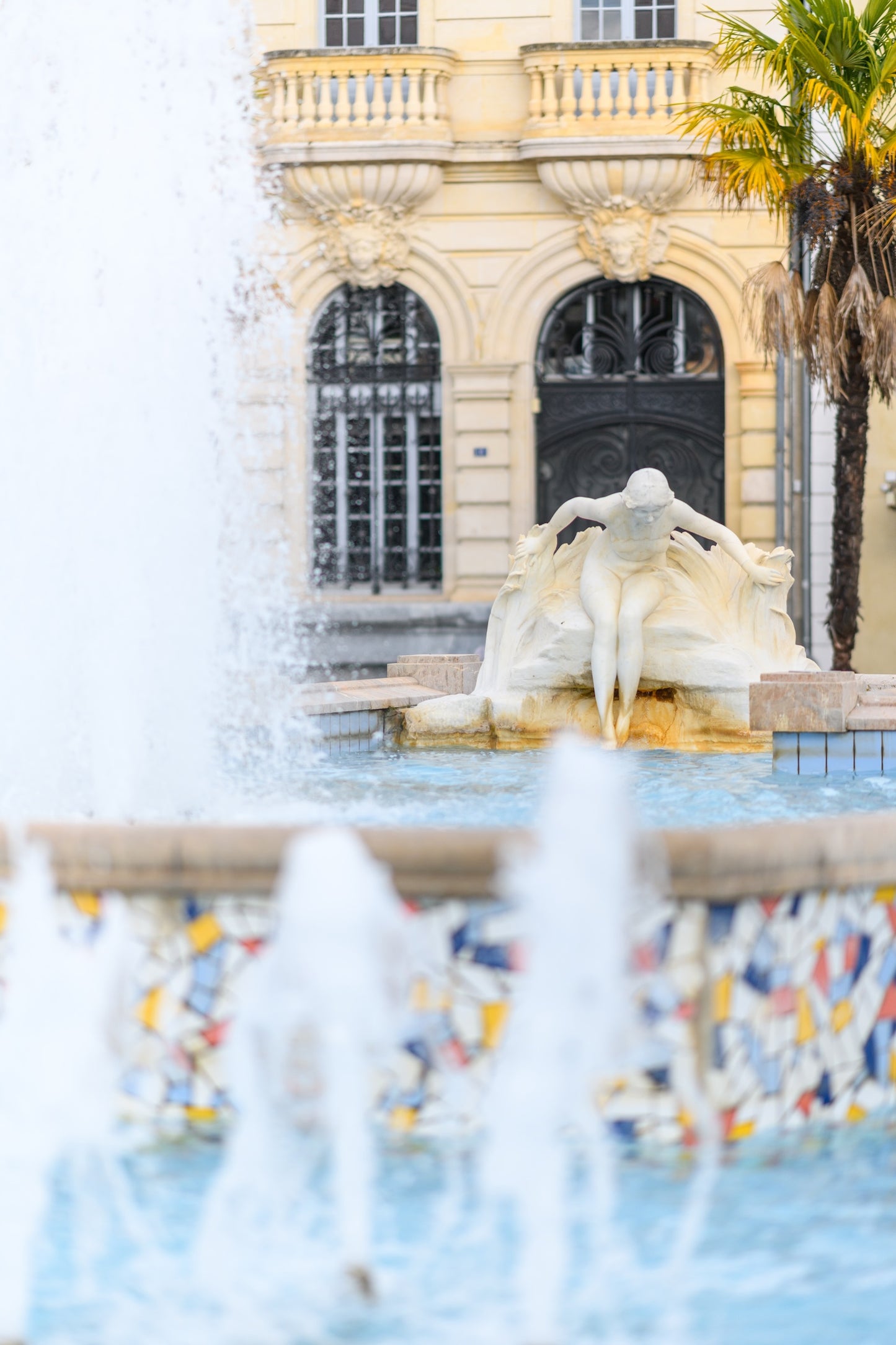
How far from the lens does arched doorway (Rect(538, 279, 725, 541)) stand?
61.6 feet

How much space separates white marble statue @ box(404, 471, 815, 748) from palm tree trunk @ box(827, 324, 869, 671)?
5727mm

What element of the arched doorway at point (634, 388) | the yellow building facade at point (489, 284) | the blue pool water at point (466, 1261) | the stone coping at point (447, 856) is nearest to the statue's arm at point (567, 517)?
the stone coping at point (447, 856)

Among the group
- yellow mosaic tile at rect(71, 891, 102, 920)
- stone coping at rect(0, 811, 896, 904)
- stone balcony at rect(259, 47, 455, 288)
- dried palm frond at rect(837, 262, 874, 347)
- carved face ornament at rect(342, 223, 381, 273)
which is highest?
stone balcony at rect(259, 47, 455, 288)

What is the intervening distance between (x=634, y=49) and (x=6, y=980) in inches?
627

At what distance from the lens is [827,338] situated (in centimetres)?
1415

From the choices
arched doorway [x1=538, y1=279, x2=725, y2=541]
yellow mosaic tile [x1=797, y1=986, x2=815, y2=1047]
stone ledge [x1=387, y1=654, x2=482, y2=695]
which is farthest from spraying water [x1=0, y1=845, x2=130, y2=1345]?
arched doorway [x1=538, y1=279, x2=725, y2=541]

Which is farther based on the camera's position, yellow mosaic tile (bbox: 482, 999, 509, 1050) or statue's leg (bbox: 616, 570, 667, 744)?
statue's leg (bbox: 616, 570, 667, 744)

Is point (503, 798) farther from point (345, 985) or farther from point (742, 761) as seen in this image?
point (345, 985)

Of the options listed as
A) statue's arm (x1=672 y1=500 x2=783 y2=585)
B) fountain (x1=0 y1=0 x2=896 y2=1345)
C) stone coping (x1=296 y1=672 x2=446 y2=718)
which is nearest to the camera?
fountain (x1=0 y1=0 x2=896 y2=1345)

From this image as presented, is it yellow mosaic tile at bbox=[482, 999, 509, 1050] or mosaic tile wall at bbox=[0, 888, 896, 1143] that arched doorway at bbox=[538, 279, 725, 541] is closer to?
mosaic tile wall at bbox=[0, 888, 896, 1143]

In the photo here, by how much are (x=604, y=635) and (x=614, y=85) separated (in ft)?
36.7

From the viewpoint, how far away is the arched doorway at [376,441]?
1891 centimetres

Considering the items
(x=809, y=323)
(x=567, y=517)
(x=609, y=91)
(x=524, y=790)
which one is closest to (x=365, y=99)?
(x=609, y=91)

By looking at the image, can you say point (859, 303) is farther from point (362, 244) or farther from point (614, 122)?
point (362, 244)
